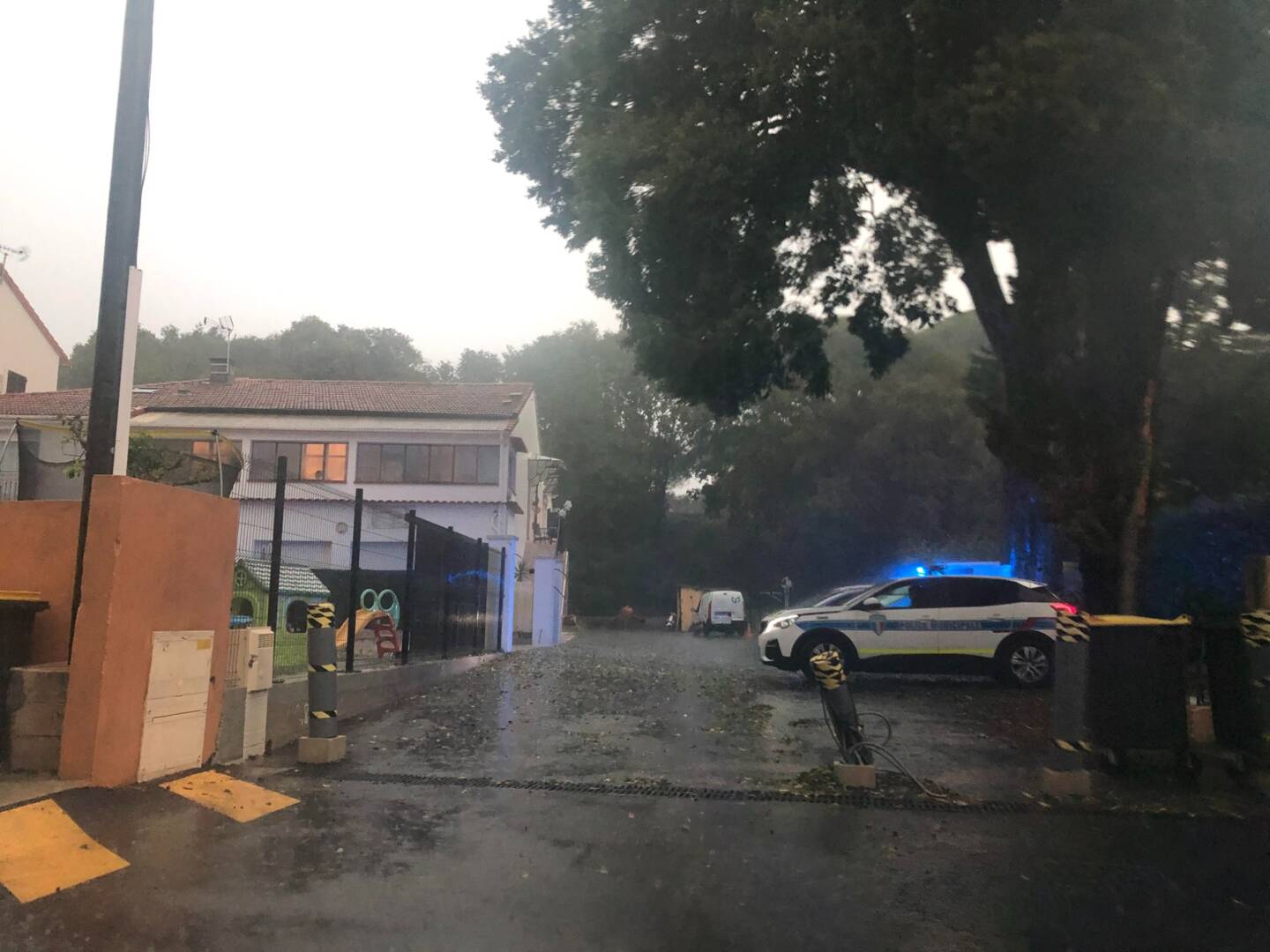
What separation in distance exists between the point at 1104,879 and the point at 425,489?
30458 mm

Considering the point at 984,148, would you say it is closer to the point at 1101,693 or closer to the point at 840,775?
the point at 1101,693

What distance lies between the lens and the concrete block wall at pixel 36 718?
249 inches

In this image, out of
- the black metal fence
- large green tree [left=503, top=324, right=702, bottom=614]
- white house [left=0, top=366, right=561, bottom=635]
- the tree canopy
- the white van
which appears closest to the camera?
the black metal fence

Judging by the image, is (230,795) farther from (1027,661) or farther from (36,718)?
(1027,661)

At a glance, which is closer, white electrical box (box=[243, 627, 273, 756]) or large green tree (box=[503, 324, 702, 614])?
white electrical box (box=[243, 627, 273, 756])

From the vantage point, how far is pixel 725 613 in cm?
4138

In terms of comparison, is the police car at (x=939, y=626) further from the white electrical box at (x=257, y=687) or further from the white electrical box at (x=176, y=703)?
the white electrical box at (x=176, y=703)

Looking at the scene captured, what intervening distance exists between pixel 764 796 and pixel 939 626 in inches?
314

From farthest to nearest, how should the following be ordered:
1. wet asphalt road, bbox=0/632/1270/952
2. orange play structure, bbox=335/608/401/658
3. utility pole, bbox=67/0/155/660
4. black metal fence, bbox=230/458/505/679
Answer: orange play structure, bbox=335/608/401/658, black metal fence, bbox=230/458/505/679, utility pole, bbox=67/0/155/660, wet asphalt road, bbox=0/632/1270/952

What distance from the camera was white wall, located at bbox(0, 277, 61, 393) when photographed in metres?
34.5

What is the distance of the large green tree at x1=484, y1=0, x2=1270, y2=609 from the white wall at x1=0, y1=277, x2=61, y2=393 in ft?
95.6

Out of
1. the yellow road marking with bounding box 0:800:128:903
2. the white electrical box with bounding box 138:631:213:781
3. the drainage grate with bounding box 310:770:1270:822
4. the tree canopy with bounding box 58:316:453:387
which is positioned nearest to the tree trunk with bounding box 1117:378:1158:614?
the drainage grate with bounding box 310:770:1270:822

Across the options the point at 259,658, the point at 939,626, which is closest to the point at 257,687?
the point at 259,658

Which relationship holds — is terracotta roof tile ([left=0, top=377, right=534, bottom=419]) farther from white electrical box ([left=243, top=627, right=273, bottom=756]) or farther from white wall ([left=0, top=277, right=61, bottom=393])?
white electrical box ([left=243, top=627, right=273, bottom=756])
